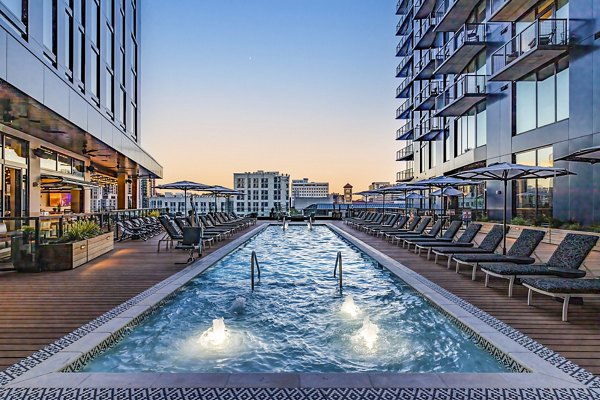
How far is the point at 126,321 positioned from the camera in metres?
4.44

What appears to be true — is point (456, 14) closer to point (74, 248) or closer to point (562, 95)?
point (562, 95)

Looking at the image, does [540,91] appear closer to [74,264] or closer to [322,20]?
[322,20]

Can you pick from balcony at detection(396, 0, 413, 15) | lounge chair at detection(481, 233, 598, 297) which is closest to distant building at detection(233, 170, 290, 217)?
balcony at detection(396, 0, 413, 15)

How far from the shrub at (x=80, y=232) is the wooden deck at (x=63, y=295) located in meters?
0.66

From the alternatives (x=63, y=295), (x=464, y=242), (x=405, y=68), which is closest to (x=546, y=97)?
(x=464, y=242)

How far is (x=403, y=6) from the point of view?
1258 inches

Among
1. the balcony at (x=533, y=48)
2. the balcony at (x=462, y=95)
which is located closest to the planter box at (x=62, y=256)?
the balcony at (x=533, y=48)

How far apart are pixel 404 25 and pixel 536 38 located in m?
21.2

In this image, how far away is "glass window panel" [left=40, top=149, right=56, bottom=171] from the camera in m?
13.5

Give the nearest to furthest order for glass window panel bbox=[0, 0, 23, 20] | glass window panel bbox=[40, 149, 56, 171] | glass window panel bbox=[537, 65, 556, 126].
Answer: glass window panel bbox=[0, 0, 23, 20] → glass window panel bbox=[537, 65, 556, 126] → glass window panel bbox=[40, 149, 56, 171]

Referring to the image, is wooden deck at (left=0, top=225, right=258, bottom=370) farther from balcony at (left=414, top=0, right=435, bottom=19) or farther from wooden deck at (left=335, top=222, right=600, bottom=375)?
balcony at (left=414, top=0, right=435, bottom=19)

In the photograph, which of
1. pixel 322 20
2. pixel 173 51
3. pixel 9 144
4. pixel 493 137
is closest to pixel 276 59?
pixel 322 20

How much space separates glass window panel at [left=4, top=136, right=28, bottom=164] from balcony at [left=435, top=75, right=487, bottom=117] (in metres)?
18.1

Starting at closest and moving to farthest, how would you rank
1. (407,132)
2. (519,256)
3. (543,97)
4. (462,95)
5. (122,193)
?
(519,256) → (543,97) → (462,95) → (122,193) → (407,132)
